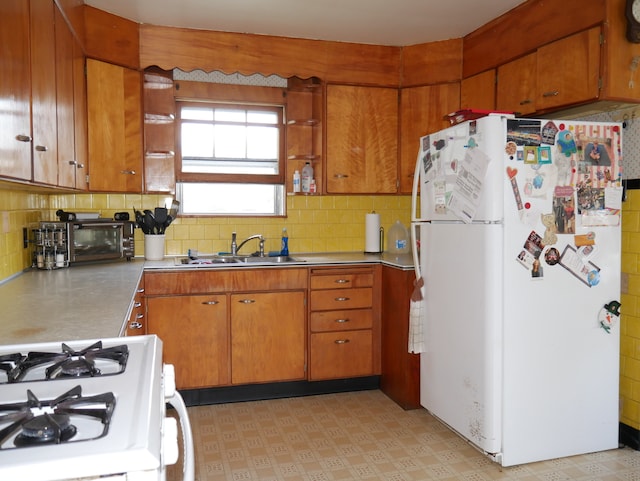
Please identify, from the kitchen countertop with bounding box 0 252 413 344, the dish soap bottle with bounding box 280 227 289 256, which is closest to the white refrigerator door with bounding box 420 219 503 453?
the kitchen countertop with bounding box 0 252 413 344

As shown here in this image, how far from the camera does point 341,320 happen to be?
11.8 ft

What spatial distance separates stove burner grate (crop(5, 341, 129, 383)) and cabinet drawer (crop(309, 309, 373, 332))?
2308 millimetres

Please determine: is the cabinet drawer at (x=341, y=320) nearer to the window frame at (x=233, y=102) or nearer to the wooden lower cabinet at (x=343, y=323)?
the wooden lower cabinet at (x=343, y=323)

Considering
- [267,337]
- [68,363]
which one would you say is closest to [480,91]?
[267,337]

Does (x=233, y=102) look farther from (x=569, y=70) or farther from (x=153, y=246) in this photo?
(x=569, y=70)

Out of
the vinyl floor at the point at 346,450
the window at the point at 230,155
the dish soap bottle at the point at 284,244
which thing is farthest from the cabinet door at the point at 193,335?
the window at the point at 230,155

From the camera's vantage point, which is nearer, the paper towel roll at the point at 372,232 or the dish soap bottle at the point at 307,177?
the dish soap bottle at the point at 307,177

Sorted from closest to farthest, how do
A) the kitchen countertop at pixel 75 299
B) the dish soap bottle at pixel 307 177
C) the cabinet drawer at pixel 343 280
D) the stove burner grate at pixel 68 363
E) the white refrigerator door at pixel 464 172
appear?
the stove burner grate at pixel 68 363 → the kitchen countertop at pixel 75 299 → the white refrigerator door at pixel 464 172 → the cabinet drawer at pixel 343 280 → the dish soap bottle at pixel 307 177

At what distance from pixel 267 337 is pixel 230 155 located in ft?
4.79

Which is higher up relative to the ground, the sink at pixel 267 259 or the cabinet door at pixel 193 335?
the sink at pixel 267 259

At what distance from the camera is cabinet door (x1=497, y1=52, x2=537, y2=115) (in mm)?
3072

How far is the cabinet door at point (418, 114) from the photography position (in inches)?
151

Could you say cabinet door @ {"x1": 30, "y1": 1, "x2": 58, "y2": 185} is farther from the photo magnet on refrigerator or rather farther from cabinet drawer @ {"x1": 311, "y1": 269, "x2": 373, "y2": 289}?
the photo magnet on refrigerator

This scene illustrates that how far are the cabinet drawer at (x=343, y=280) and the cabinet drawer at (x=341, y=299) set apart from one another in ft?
0.10
